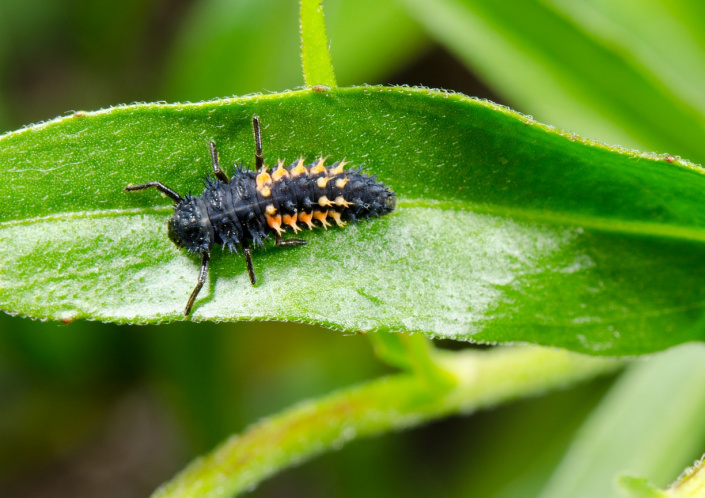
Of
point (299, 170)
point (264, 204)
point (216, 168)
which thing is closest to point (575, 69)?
point (299, 170)

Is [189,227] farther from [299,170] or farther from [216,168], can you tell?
[299,170]

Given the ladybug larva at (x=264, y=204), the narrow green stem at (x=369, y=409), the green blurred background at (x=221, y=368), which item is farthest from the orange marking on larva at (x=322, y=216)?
the green blurred background at (x=221, y=368)

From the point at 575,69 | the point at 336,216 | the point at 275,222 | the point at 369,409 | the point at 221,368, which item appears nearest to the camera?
the point at 336,216

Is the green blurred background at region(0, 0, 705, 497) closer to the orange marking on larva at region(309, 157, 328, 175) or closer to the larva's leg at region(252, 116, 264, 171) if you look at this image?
the orange marking on larva at region(309, 157, 328, 175)

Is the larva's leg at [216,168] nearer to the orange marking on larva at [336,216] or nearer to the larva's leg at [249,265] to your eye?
the larva's leg at [249,265]

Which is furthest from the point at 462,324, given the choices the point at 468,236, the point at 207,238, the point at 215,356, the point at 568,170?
the point at 215,356
